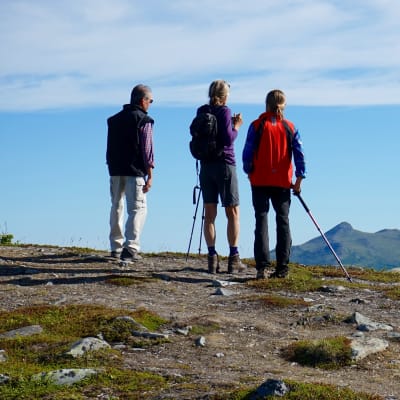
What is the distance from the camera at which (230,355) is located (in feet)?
34.2

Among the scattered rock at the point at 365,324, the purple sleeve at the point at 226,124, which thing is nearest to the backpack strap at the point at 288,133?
the purple sleeve at the point at 226,124

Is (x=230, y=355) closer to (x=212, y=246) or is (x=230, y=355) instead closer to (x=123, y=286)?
(x=123, y=286)

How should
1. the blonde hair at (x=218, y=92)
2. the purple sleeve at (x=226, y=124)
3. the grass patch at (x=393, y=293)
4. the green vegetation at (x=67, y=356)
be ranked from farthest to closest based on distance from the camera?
1. the purple sleeve at (x=226, y=124)
2. the blonde hair at (x=218, y=92)
3. the grass patch at (x=393, y=293)
4. the green vegetation at (x=67, y=356)

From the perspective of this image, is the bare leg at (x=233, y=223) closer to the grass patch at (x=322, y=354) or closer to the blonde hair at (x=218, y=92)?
the blonde hair at (x=218, y=92)

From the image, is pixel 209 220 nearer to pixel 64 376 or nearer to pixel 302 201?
pixel 302 201

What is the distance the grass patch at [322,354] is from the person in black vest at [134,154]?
7250 mm

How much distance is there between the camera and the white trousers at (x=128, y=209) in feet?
56.4

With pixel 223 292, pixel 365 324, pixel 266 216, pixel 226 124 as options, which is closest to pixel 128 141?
pixel 226 124

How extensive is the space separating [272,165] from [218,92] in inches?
70.6

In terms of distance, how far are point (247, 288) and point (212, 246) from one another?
186 centimetres

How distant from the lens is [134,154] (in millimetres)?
17266

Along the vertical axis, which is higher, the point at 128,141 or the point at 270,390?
the point at 128,141

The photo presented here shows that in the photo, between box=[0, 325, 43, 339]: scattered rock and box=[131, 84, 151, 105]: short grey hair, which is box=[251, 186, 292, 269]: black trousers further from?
box=[0, 325, 43, 339]: scattered rock

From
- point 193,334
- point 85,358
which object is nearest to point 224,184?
point 193,334
